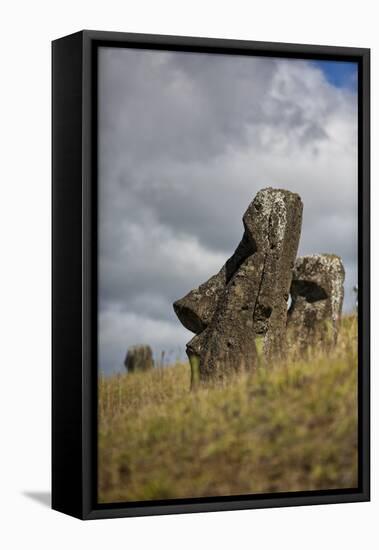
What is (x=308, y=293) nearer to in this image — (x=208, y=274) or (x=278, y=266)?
(x=278, y=266)

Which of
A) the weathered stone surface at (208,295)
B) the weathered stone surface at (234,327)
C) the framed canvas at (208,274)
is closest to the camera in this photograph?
the framed canvas at (208,274)

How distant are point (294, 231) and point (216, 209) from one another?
1051 mm

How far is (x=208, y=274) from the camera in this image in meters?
16.8

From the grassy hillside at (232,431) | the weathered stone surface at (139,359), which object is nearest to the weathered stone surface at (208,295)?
the grassy hillside at (232,431)

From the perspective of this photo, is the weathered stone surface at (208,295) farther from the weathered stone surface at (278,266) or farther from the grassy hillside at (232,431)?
the grassy hillside at (232,431)

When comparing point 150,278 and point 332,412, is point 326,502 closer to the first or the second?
point 332,412

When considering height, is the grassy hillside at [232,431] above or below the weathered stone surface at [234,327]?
below

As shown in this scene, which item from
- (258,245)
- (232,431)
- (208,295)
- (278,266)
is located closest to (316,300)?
(278,266)

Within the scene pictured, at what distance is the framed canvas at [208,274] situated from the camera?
1566 centimetres

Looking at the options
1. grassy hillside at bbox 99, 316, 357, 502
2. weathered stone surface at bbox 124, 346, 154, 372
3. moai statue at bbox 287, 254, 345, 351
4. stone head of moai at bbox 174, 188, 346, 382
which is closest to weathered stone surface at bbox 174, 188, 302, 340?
stone head of moai at bbox 174, 188, 346, 382

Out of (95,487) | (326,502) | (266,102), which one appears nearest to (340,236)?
(266,102)

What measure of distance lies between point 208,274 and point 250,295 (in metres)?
0.83

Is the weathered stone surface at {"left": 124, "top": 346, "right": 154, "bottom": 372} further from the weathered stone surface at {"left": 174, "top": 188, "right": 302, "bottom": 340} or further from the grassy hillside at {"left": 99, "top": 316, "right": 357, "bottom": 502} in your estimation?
the weathered stone surface at {"left": 174, "top": 188, "right": 302, "bottom": 340}

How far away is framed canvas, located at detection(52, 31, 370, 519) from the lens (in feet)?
51.4
